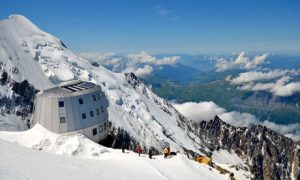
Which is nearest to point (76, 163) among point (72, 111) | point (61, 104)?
point (72, 111)

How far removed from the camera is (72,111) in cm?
4803

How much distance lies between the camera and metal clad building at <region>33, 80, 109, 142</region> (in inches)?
1880

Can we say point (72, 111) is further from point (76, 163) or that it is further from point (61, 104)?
point (76, 163)

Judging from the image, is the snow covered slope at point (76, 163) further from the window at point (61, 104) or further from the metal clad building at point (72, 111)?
the window at point (61, 104)

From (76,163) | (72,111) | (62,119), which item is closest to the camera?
(76,163)

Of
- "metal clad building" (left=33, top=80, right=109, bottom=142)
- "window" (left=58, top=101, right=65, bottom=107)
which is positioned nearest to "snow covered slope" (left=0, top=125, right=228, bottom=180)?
"metal clad building" (left=33, top=80, right=109, bottom=142)

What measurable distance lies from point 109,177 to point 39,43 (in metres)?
150

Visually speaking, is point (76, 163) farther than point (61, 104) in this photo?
No

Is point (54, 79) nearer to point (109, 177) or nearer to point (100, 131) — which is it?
point (100, 131)

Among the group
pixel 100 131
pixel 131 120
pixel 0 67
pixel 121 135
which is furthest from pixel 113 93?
pixel 100 131

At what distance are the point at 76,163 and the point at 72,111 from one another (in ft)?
68.8

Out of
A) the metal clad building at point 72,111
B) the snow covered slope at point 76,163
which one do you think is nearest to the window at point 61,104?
the metal clad building at point 72,111

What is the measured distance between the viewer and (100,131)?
171 feet

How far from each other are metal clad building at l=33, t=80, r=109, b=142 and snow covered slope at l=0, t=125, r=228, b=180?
261 centimetres
